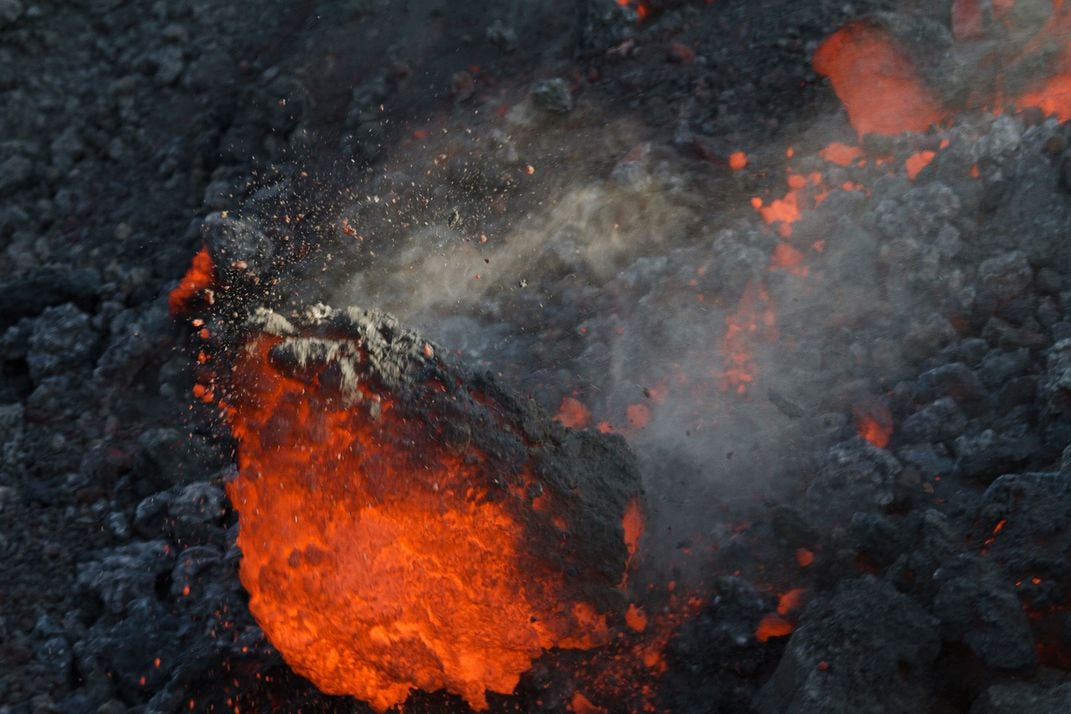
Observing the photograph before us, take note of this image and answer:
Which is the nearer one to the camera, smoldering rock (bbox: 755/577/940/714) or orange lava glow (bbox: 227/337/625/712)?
smoldering rock (bbox: 755/577/940/714)

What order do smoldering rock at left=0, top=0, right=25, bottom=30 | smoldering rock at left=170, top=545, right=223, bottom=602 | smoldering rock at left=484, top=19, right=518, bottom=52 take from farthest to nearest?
smoldering rock at left=0, top=0, right=25, bottom=30
smoldering rock at left=484, top=19, right=518, bottom=52
smoldering rock at left=170, top=545, right=223, bottom=602

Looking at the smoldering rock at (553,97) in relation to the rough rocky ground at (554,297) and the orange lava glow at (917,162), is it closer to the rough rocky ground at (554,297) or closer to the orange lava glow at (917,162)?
the rough rocky ground at (554,297)

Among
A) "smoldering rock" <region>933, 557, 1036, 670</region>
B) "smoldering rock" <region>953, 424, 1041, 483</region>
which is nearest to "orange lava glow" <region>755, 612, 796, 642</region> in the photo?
"smoldering rock" <region>933, 557, 1036, 670</region>

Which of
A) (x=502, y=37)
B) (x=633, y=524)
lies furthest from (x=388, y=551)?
(x=502, y=37)

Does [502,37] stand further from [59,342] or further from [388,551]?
[388,551]

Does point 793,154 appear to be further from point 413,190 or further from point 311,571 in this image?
point 311,571

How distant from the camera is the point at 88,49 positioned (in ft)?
20.1

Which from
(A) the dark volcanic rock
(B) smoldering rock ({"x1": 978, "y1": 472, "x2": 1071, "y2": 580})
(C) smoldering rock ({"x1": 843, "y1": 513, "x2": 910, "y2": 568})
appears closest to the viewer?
(B) smoldering rock ({"x1": 978, "y1": 472, "x2": 1071, "y2": 580})

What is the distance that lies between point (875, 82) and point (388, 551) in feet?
10.9

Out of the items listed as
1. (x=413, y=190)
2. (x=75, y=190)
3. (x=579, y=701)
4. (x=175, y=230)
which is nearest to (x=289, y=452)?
(x=579, y=701)

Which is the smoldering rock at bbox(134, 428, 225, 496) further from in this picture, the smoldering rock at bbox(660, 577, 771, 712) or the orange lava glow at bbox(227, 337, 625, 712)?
the smoldering rock at bbox(660, 577, 771, 712)

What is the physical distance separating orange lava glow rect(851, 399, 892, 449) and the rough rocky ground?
0.12ft

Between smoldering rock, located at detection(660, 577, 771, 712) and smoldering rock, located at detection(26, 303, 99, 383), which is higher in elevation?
smoldering rock, located at detection(660, 577, 771, 712)

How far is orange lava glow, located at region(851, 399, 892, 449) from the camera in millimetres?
3391
